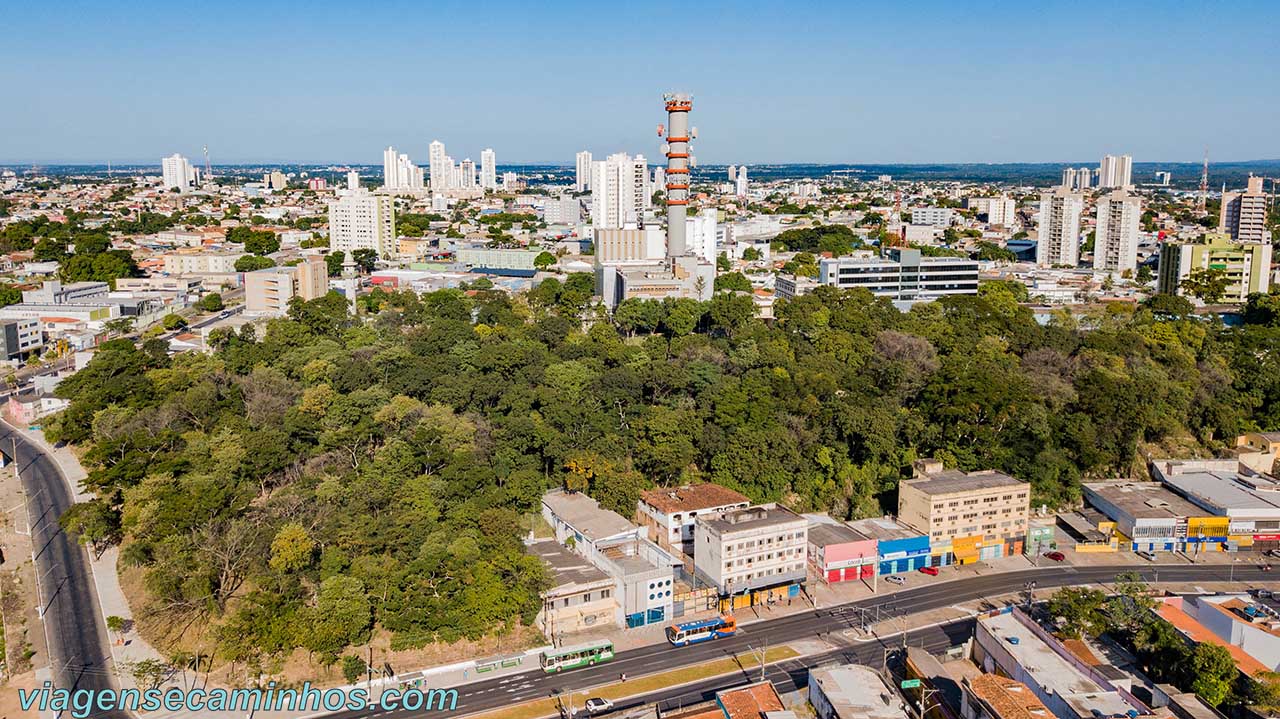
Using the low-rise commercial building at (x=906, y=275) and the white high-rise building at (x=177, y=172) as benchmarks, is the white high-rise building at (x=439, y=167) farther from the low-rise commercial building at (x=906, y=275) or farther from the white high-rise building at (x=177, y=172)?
the low-rise commercial building at (x=906, y=275)

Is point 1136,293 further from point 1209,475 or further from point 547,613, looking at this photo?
point 547,613

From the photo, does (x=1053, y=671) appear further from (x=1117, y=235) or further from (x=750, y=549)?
(x=1117, y=235)

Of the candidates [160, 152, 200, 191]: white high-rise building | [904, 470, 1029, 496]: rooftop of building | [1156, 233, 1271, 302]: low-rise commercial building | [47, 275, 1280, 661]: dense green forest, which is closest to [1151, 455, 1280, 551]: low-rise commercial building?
[47, 275, 1280, 661]: dense green forest

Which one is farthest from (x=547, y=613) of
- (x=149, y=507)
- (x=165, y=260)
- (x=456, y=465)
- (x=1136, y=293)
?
(x=165, y=260)

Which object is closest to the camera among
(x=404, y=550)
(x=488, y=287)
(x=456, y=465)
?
(x=404, y=550)

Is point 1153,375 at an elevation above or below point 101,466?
above

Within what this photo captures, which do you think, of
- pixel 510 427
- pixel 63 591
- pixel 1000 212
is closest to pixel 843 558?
pixel 510 427
